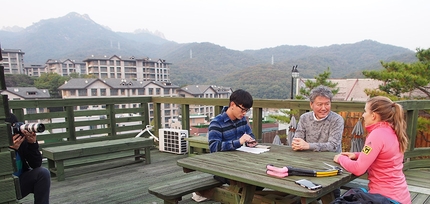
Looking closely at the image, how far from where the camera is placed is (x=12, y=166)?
4.42 feet

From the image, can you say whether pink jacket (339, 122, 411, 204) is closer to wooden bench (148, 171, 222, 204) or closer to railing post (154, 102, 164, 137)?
wooden bench (148, 171, 222, 204)

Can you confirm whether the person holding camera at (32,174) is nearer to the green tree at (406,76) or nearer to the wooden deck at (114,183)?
the wooden deck at (114,183)

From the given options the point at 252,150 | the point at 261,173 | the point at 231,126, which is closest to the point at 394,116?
the point at 261,173

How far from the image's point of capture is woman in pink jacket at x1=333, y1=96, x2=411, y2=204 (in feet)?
5.05

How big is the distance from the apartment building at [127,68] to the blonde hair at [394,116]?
57905 mm

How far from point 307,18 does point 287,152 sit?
78952 mm

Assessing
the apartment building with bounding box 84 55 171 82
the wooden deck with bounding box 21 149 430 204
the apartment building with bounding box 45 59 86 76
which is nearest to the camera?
the wooden deck with bounding box 21 149 430 204

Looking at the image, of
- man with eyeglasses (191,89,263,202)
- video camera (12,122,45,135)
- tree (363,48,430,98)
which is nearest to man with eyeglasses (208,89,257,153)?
man with eyeglasses (191,89,263,202)

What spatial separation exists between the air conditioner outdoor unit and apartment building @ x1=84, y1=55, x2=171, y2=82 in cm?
5461

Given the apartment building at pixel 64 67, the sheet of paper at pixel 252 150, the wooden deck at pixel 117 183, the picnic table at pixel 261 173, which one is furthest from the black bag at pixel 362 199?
the apartment building at pixel 64 67

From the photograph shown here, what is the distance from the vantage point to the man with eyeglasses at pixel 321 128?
2.13 metres

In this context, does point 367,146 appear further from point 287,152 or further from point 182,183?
point 182,183

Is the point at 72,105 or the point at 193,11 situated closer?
the point at 72,105

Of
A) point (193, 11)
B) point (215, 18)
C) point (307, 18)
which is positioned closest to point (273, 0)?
Result: point (307, 18)
